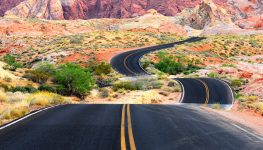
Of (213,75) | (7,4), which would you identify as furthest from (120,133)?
(7,4)

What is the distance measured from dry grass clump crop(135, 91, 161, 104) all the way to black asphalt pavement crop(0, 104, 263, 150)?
19.5 meters

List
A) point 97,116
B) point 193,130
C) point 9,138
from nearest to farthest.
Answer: point 9,138, point 193,130, point 97,116

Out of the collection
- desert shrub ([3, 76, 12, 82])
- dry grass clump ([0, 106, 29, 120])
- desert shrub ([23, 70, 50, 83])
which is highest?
dry grass clump ([0, 106, 29, 120])

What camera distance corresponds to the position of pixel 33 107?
20.8 meters

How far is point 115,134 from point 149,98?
2531 centimetres

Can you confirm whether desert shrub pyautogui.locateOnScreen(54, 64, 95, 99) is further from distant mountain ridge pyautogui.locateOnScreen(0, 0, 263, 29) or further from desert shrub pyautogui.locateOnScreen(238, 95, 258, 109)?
distant mountain ridge pyautogui.locateOnScreen(0, 0, 263, 29)

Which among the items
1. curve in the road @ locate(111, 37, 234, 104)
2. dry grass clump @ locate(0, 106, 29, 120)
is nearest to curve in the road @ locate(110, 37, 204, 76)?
curve in the road @ locate(111, 37, 234, 104)

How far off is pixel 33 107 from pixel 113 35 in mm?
86639

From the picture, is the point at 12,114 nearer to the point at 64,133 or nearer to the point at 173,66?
the point at 64,133

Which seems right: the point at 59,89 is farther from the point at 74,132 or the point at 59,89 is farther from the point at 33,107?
the point at 74,132

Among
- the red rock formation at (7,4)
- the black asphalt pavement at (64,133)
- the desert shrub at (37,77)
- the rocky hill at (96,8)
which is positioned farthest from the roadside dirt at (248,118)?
the red rock formation at (7,4)

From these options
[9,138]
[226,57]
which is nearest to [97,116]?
[9,138]

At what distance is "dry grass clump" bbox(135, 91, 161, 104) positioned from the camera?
35375mm

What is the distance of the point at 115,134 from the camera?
37.5 ft
